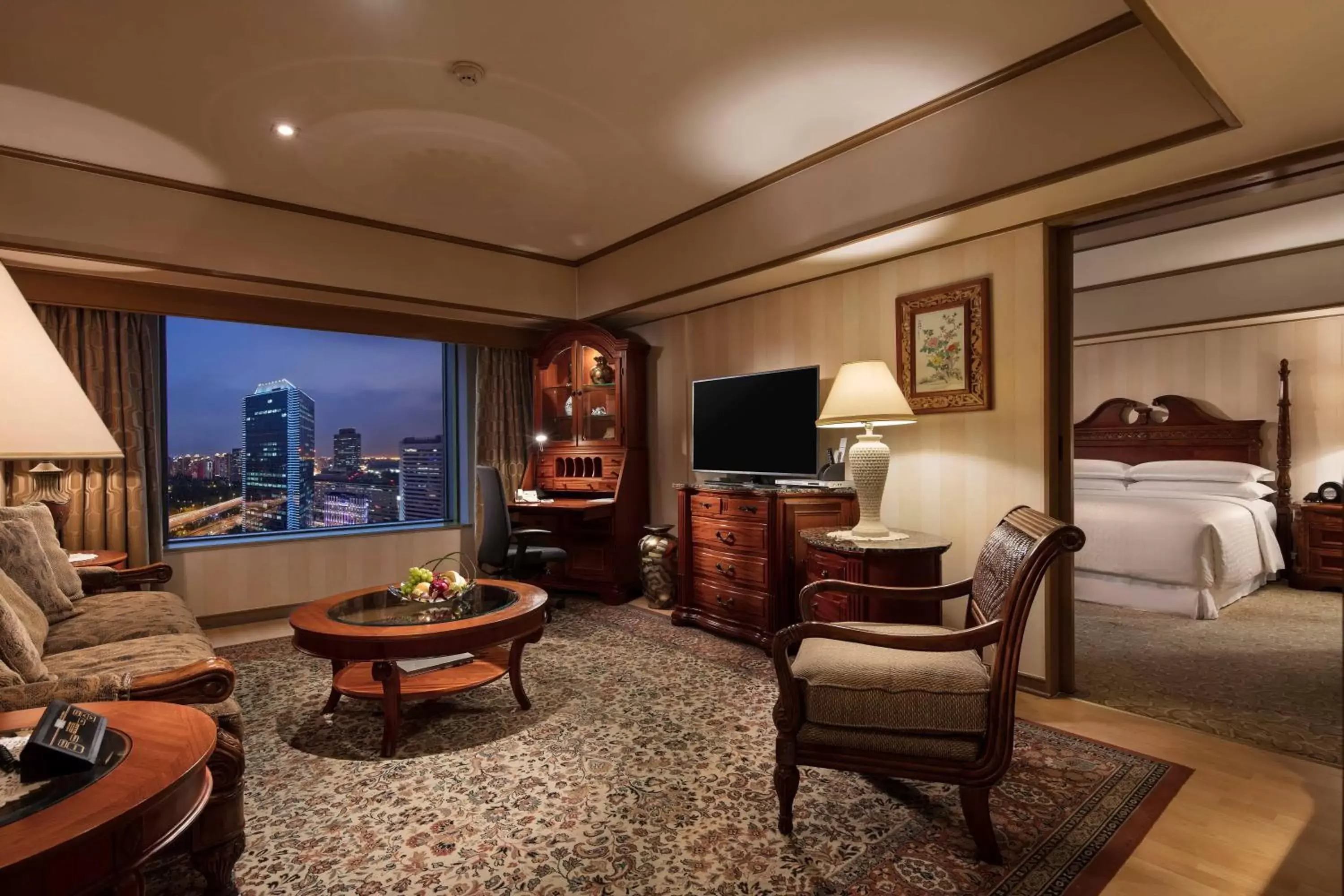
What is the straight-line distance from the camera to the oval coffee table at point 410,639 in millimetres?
2525

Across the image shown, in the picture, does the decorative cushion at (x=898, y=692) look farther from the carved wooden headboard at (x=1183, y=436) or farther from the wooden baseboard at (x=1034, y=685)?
the carved wooden headboard at (x=1183, y=436)

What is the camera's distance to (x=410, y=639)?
8.29 feet

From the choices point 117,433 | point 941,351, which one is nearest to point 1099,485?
A: point 941,351

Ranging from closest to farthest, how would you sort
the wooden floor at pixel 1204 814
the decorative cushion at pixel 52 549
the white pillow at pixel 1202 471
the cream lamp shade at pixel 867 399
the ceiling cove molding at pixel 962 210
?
1. the wooden floor at pixel 1204 814
2. the ceiling cove molding at pixel 962 210
3. the decorative cushion at pixel 52 549
4. the cream lamp shade at pixel 867 399
5. the white pillow at pixel 1202 471

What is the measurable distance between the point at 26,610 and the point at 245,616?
2.26 m

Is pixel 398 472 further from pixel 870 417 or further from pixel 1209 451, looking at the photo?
pixel 1209 451

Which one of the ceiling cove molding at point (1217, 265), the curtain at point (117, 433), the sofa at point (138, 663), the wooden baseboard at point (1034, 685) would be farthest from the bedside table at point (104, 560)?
the ceiling cove molding at point (1217, 265)

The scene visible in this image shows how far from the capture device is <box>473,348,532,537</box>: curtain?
5.53m

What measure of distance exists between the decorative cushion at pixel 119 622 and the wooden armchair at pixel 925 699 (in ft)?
7.69

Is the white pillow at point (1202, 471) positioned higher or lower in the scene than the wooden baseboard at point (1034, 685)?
higher

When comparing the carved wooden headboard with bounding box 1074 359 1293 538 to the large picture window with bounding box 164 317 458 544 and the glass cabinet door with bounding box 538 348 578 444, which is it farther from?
the large picture window with bounding box 164 317 458 544

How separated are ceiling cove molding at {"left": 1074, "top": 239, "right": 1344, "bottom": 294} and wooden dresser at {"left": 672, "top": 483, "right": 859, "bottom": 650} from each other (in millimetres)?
3271

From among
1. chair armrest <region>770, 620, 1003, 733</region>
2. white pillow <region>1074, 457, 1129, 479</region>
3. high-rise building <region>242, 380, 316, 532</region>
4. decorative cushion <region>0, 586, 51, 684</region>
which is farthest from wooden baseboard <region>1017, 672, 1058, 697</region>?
high-rise building <region>242, 380, 316, 532</region>

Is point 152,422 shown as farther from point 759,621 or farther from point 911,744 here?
point 911,744
